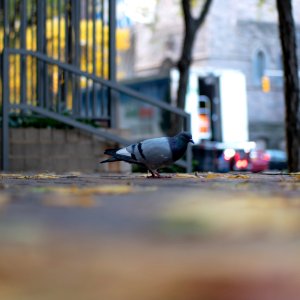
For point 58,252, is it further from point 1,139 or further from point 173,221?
point 1,139

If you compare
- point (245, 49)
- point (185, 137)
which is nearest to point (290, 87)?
point (185, 137)

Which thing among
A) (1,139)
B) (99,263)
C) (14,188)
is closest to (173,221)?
(99,263)

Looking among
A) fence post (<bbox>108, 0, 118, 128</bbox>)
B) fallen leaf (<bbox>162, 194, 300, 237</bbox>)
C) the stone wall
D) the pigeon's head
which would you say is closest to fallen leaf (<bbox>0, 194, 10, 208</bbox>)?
fallen leaf (<bbox>162, 194, 300, 237</bbox>)

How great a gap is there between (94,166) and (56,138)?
0.66 metres

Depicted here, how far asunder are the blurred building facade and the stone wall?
4084 cm

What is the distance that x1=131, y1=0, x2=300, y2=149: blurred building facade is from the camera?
5197 centimetres

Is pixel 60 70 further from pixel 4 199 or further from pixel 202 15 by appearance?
pixel 202 15

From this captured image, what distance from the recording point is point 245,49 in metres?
53.6

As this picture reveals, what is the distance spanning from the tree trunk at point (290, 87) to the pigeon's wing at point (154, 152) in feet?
18.2

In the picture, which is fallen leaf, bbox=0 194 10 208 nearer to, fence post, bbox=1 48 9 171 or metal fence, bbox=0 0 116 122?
fence post, bbox=1 48 9 171

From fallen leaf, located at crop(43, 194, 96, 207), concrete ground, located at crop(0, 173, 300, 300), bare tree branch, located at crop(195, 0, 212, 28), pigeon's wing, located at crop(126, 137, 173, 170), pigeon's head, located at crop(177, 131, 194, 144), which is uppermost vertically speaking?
bare tree branch, located at crop(195, 0, 212, 28)

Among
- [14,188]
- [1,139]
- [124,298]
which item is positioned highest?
[1,139]

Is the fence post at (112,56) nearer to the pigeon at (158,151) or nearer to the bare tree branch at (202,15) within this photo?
the pigeon at (158,151)

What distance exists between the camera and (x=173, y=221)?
2916mm
